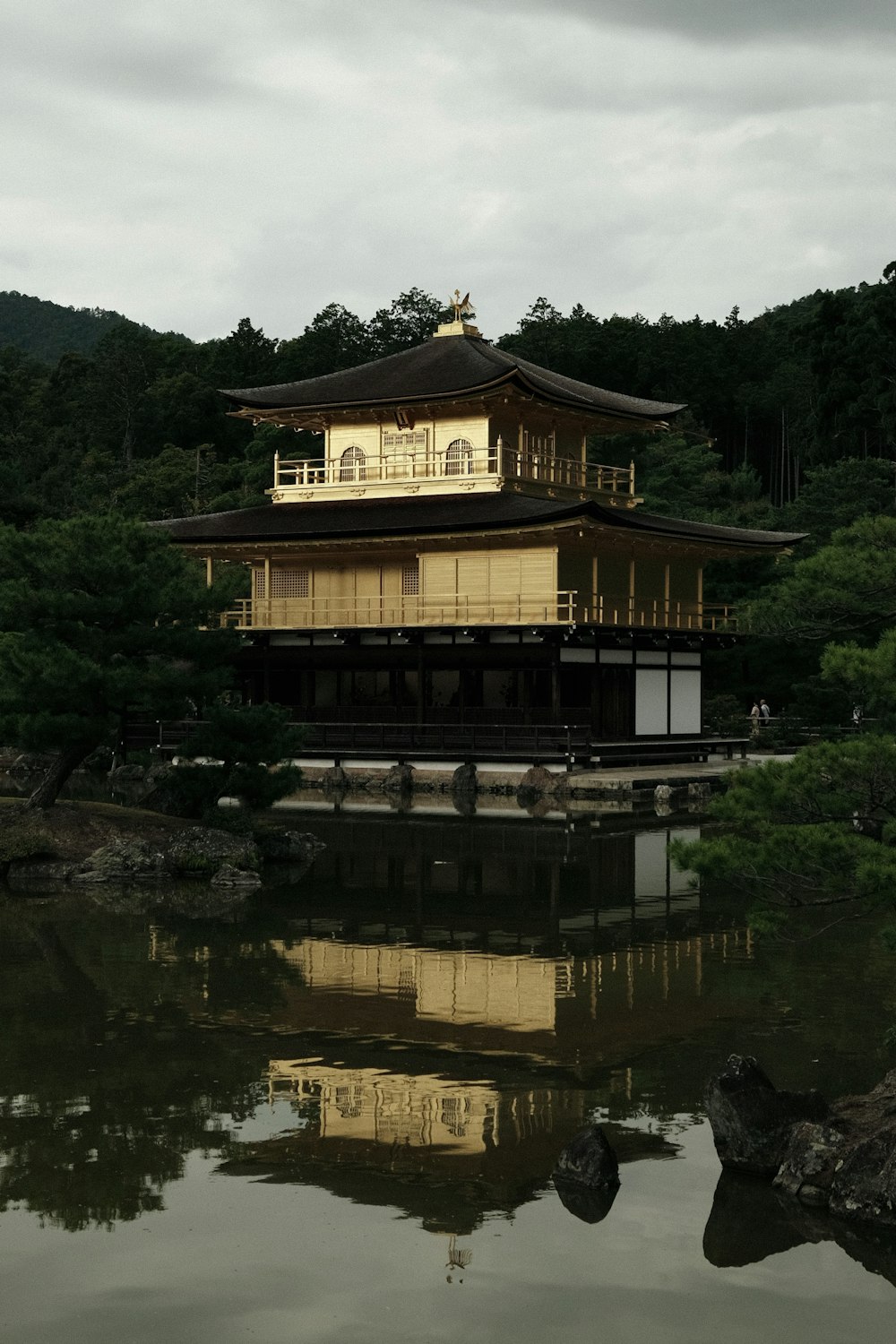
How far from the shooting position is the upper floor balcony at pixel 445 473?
41.4 m

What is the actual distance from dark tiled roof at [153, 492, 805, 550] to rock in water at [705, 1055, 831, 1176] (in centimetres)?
2680

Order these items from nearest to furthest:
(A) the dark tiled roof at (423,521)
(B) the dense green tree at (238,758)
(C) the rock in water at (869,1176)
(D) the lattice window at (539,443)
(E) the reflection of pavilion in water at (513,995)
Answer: (C) the rock in water at (869,1176)
(E) the reflection of pavilion in water at (513,995)
(B) the dense green tree at (238,758)
(A) the dark tiled roof at (423,521)
(D) the lattice window at (539,443)

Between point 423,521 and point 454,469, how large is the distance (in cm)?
357

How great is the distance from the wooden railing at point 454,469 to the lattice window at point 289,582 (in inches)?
113

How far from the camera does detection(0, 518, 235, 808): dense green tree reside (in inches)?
841

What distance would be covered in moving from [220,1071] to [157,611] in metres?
11.6

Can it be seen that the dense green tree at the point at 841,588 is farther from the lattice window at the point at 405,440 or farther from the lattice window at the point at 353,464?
the lattice window at the point at 353,464

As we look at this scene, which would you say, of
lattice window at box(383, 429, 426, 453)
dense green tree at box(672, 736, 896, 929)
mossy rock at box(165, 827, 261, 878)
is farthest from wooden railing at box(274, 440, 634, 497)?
dense green tree at box(672, 736, 896, 929)

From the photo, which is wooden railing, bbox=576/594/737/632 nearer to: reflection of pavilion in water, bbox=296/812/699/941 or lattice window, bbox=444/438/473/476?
lattice window, bbox=444/438/473/476

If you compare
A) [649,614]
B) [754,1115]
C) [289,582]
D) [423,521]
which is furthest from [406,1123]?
[289,582]

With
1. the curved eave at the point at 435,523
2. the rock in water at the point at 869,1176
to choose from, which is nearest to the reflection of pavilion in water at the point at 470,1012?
the rock in water at the point at 869,1176

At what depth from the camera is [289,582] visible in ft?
141

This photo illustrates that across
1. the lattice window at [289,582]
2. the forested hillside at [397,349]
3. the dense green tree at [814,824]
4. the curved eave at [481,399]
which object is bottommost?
the dense green tree at [814,824]

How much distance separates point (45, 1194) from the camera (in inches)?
353
